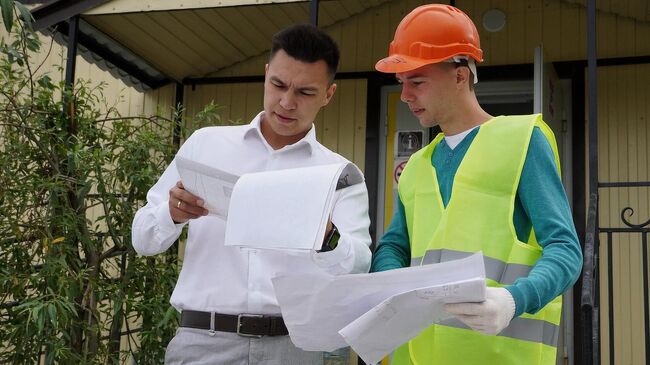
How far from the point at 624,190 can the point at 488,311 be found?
4.43 m

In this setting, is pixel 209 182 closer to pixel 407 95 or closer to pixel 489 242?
pixel 407 95

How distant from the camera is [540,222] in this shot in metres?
1.86

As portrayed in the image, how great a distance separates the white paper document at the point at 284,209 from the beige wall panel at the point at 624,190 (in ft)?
14.1

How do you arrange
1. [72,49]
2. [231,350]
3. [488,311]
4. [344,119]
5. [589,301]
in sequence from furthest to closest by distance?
[344,119]
[72,49]
[589,301]
[231,350]
[488,311]

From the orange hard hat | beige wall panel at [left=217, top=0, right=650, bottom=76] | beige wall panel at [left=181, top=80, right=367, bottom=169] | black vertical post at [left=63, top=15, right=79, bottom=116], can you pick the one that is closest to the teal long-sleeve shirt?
the orange hard hat

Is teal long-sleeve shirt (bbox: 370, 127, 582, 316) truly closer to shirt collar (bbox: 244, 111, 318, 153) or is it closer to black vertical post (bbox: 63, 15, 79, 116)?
shirt collar (bbox: 244, 111, 318, 153)

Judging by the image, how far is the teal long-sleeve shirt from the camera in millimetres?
1712

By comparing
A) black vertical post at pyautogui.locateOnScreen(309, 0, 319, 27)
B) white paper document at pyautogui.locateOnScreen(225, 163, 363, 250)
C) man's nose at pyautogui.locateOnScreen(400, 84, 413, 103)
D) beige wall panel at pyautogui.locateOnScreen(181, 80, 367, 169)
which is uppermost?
black vertical post at pyautogui.locateOnScreen(309, 0, 319, 27)

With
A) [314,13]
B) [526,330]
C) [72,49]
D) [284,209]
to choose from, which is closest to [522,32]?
[314,13]

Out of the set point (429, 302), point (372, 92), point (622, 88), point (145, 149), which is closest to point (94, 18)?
point (145, 149)

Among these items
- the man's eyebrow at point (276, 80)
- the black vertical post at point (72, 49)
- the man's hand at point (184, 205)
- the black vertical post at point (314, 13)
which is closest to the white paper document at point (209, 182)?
the man's hand at point (184, 205)

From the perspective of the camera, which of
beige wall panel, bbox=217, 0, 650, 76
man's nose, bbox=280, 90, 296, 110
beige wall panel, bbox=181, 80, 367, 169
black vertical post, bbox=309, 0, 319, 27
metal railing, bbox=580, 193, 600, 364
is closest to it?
man's nose, bbox=280, 90, 296, 110

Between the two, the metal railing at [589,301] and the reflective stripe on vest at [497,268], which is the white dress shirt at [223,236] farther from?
the metal railing at [589,301]

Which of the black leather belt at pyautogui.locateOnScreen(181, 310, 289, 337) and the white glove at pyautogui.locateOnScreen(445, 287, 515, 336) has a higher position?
the white glove at pyautogui.locateOnScreen(445, 287, 515, 336)
